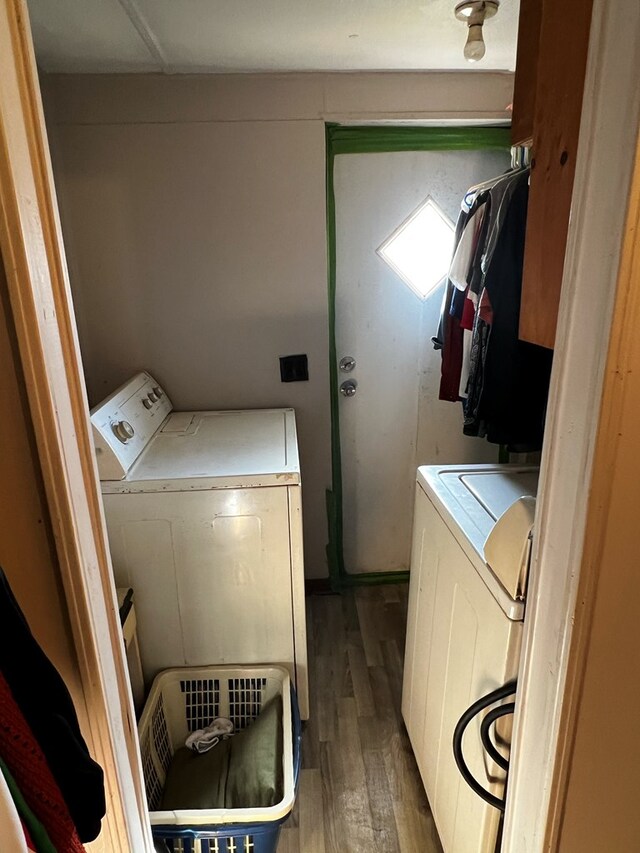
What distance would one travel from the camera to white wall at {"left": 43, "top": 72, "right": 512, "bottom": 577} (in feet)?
6.70

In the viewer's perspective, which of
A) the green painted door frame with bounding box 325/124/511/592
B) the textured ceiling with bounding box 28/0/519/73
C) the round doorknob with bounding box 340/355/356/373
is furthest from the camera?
the round doorknob with bounding box 340/355/356/373

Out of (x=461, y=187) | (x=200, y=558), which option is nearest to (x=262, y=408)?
(x=200, y=558)

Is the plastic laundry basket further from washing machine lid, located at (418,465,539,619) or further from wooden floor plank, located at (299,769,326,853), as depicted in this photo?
washing machine lid, located at (418,465,539,619)

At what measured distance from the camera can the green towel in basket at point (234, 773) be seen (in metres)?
1.49

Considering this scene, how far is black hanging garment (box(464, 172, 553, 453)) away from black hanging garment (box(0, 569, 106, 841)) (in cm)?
132

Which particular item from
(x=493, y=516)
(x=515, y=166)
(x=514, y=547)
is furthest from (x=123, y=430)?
(x=515, y=166)

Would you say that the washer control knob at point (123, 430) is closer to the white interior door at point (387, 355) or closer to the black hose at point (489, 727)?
the white interior door at point (387, 355)

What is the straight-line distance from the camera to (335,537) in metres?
2.59

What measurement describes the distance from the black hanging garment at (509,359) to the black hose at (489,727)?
2.73ft

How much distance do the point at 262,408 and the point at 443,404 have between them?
0.82m

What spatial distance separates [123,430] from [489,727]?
1322 millimetres

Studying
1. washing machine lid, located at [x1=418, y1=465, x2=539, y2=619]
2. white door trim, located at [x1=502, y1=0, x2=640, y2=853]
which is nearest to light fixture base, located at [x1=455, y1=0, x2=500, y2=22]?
white door trim, located at [x1=502, y1=0, x2=640, y2=853]

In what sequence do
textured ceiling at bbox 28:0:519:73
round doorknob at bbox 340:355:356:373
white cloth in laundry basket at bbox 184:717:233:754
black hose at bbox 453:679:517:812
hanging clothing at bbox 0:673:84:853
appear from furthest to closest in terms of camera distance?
round doorknob at bbox 340:355:356:373
white cloth in laundry basket at bbox 184:717:233:754
textured ceiling at bbox 28:0:519:73
black hose at bbox 453:679:517:812
hanging clothing at bbox 0:673:84:853

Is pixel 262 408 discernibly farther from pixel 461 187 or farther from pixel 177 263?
pixel 461 187
